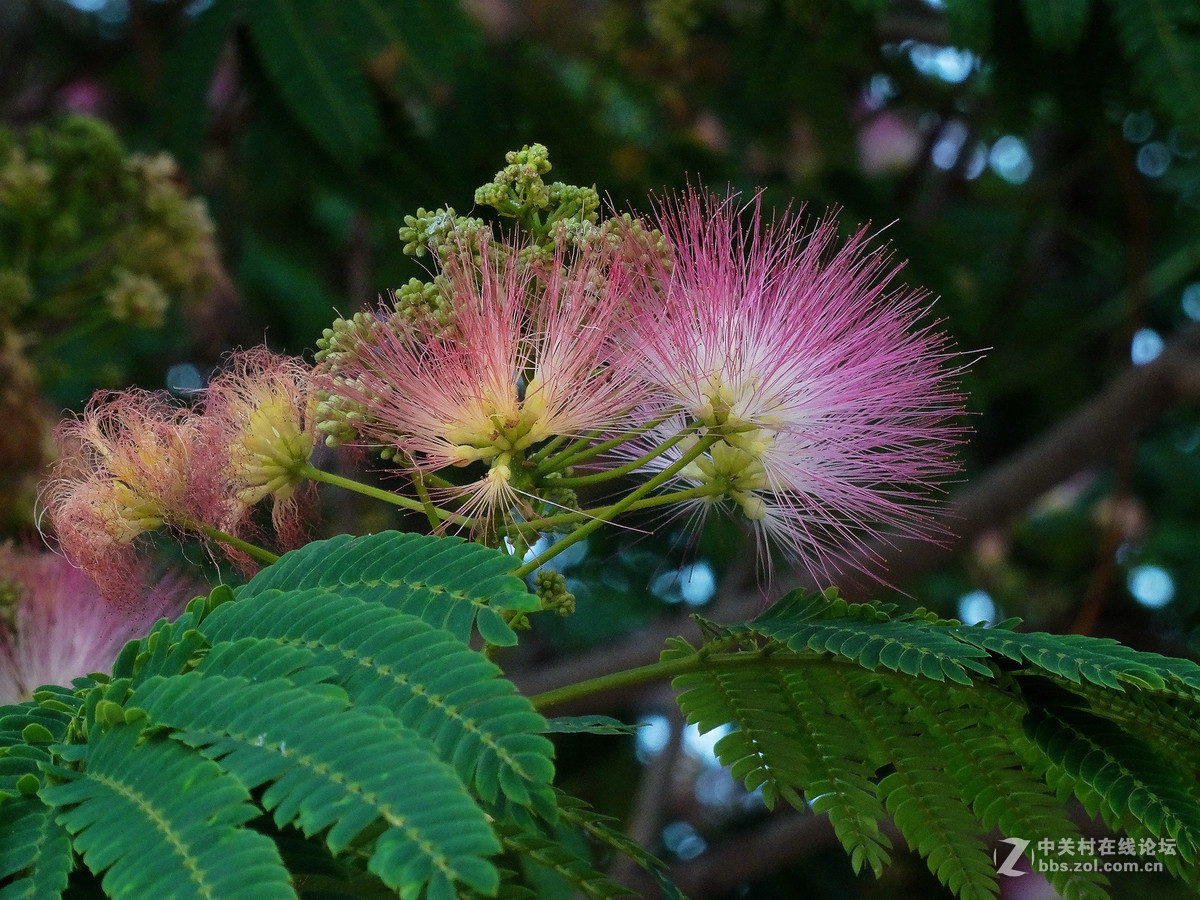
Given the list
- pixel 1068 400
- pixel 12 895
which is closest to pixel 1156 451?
pixel 1068 400

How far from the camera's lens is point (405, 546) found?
1.68 meters

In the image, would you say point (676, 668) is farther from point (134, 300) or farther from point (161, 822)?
point (134, 300)

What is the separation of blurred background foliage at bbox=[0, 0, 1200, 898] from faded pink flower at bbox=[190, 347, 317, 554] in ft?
3.01

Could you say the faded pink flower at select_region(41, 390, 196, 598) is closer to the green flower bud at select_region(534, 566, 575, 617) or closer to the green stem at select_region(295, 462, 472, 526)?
the green stem at select_region(295, 462, 472, 526)

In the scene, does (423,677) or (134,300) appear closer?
(423,677)

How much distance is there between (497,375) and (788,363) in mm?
442

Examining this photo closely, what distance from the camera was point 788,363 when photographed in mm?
1850

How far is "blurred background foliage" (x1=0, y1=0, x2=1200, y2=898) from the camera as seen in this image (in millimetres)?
3721

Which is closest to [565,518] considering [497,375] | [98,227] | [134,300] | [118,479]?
[497,375]

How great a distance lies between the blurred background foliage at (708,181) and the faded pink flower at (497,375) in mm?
814

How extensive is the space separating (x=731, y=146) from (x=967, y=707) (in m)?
4.62

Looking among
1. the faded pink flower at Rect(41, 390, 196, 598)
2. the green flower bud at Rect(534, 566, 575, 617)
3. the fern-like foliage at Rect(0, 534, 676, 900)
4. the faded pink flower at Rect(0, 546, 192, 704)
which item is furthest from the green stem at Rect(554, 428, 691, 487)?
the faded pink flower at Rect(0, 546, 192, 704)

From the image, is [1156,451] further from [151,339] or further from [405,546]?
[405,546]

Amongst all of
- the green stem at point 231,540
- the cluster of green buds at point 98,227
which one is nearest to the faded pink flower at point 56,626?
the green stem at point 231,540
